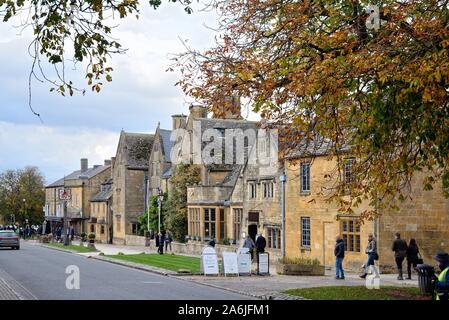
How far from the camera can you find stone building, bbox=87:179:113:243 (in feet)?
277

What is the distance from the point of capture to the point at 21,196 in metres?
114

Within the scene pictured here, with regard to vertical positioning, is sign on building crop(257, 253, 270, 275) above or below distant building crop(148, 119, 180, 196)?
below

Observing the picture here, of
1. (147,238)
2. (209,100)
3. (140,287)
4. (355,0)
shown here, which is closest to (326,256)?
(140,287)

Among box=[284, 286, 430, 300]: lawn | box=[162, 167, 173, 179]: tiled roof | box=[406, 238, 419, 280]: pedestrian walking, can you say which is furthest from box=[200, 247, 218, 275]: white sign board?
box=[162, 167, 173, 179]: tiled roof

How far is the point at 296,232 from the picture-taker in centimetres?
3878

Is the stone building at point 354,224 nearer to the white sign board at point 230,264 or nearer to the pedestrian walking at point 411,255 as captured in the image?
the pedestrian walking at point 411,255

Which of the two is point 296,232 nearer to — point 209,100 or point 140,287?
point 140,287

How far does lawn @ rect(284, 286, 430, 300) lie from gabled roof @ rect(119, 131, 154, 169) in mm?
57926

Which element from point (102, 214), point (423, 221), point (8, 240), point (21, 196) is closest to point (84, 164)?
point (21, 196)

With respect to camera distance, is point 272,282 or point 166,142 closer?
point 272,282

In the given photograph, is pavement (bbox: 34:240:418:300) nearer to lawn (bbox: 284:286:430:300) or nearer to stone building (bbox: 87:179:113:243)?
lawn (bbox: 284:286:430:300)

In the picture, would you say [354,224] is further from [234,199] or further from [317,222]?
[234,199]

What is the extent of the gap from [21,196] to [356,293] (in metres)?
98.7
